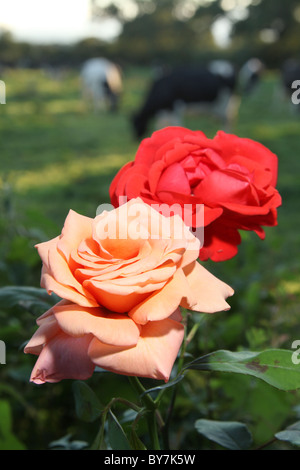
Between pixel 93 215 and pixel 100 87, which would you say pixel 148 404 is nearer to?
pixel 93 215

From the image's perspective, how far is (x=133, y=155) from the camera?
5.44m

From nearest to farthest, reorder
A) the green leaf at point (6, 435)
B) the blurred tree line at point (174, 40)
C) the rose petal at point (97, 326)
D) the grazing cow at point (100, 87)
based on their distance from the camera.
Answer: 1. the rose petal at point (97, 326)
2. the green leaf at point (6, 435)
3. the grazing cow at point (100, 87)
4. the blurred tree line at point (174, 40)

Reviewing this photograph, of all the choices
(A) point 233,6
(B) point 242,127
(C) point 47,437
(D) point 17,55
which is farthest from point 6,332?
(D) point 17,55

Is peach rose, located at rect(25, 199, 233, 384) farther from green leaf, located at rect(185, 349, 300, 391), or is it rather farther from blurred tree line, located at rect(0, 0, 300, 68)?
blurred tree line, located at rect(0, 0, 300, 68)

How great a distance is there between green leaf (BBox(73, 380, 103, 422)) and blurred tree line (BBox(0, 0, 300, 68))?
18.8 metres

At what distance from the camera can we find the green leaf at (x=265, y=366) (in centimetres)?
47

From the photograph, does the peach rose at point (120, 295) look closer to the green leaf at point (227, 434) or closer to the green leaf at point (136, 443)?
the green leaf at point (136, 443)

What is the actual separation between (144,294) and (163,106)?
22.8ft

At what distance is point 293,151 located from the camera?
5.29m

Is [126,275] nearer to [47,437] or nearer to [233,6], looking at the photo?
[47,437]

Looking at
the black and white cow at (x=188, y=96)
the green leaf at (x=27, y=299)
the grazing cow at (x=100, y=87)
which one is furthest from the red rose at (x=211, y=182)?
the grazing cow at (x=100, y=87)

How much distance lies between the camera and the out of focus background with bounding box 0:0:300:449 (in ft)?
2.99

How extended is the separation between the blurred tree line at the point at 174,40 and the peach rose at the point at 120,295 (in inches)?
743

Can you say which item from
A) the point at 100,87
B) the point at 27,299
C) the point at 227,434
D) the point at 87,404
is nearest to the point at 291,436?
the point at 227,434
